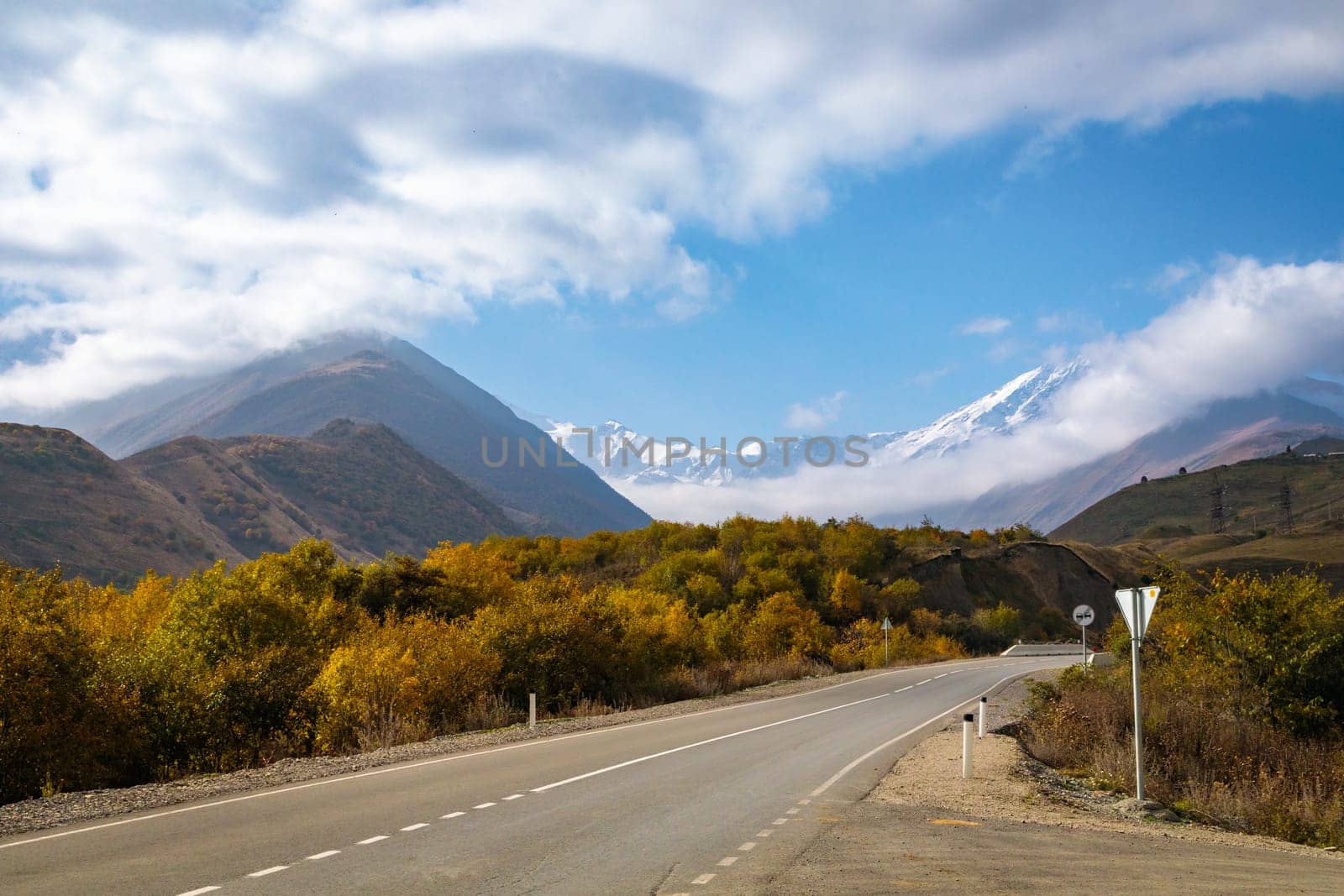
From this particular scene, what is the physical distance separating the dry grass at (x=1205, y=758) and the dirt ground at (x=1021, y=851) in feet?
8.11

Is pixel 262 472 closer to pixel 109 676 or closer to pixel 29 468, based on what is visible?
pixel 29 468

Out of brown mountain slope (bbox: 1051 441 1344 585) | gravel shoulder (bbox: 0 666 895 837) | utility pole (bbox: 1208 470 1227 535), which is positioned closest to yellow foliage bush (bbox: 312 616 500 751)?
gravel shoulder (bbox: 0 666 895 837)

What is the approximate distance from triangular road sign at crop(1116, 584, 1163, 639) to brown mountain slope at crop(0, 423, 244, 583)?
91.1 metres

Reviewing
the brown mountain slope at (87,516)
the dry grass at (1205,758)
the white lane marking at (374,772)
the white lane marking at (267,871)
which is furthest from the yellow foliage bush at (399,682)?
the brown mountain slope at (87,516)

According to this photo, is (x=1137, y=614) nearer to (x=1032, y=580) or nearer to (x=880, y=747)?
(x=880, y=747)

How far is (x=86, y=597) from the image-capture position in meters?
30.2

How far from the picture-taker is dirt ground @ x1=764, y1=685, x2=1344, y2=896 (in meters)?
7.76

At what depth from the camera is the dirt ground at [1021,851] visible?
7758mm

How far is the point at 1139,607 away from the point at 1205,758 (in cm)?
849

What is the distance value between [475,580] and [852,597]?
29011mm

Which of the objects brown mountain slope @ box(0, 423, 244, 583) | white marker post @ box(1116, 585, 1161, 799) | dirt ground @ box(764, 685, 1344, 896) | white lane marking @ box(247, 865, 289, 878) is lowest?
dirt ground @ box(764, 685, 1344, 896)

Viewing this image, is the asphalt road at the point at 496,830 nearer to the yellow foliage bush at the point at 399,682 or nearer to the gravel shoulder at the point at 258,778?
the gravel shoulder at the point at 258,778

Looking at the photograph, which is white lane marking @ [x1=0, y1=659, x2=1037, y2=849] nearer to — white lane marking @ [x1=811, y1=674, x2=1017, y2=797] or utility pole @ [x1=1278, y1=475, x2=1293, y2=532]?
white lane marking @ [x1=811, y1=674, x2=1017, y2=797]

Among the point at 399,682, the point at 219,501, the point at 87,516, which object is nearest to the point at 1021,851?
the point at 399,682
